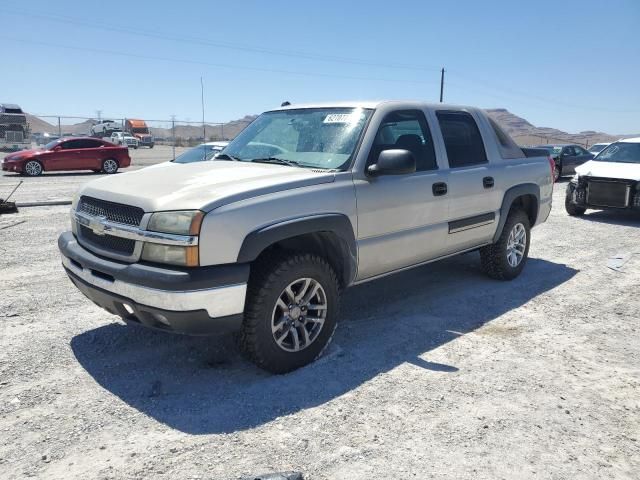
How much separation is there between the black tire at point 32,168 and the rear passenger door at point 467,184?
1695cm

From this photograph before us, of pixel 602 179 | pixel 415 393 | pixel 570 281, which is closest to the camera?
pixel 415 393

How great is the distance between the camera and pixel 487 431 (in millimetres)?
3051

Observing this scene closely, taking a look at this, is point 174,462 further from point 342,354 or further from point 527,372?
point 527,372

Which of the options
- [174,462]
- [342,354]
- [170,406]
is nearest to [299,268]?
[342,354]

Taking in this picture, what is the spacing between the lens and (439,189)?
4.71 m

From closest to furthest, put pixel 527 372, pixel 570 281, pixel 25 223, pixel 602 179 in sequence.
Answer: pixel 527 372 < pixel 570 281 < pixel 25 223 < pixel 602 179

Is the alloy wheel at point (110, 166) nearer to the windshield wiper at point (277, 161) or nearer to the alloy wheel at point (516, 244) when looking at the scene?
the windshield wiper at point (277, 161)

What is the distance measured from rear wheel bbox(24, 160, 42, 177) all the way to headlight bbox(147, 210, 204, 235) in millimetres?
17336

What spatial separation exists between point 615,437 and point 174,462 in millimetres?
2441

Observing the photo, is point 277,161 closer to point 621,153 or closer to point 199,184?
point 199,184

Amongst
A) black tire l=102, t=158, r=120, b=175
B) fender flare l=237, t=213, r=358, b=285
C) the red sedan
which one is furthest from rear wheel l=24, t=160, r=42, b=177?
fender flare l=237, t=213, r=358, b=285

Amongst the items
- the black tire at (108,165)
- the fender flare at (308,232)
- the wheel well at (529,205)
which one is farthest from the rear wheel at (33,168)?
the fender flare at (308,232)

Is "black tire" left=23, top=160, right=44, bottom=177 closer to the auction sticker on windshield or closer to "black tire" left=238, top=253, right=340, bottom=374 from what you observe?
the auction sticker on windshield

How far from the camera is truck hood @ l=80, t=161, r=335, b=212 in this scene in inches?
128
